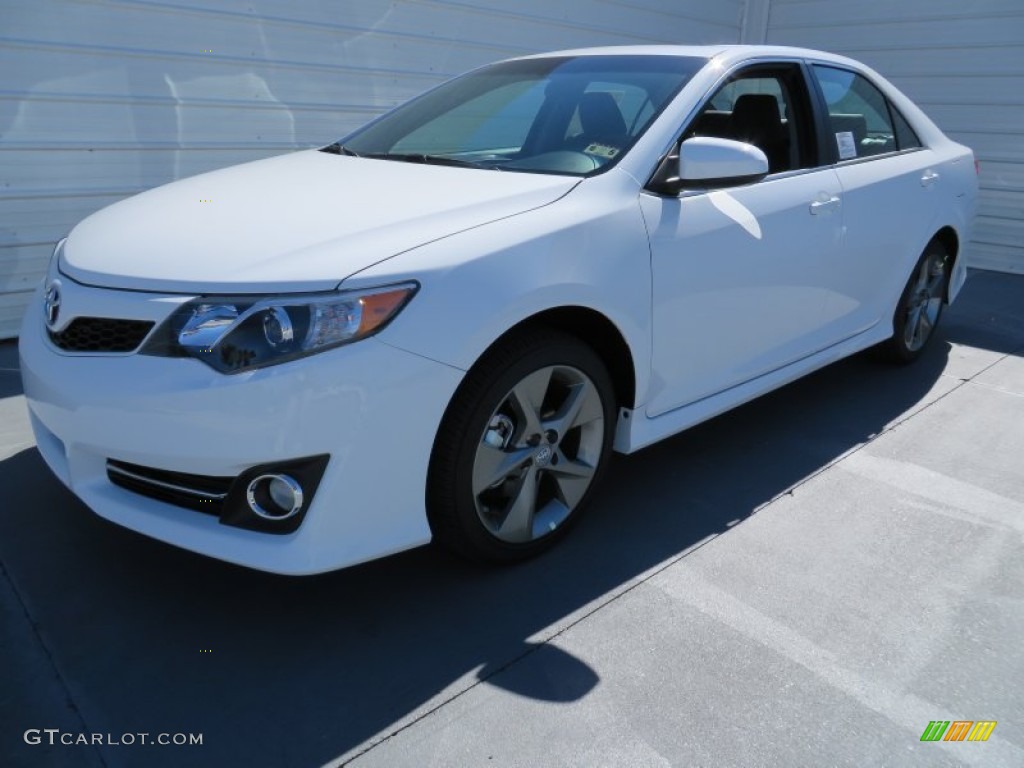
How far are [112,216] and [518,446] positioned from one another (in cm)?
143

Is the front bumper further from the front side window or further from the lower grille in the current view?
the front side window

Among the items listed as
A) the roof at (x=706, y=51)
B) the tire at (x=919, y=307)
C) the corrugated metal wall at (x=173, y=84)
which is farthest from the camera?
the corrugated metal wall at (x=173, y=84)

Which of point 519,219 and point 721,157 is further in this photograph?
point 721,157

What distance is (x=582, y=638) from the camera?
7.20 feet

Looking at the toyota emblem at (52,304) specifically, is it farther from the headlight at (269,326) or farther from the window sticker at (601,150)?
the window sticker at (601,150)

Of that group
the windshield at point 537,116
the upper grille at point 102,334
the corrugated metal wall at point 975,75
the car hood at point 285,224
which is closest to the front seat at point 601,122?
the windshield at point 537,116

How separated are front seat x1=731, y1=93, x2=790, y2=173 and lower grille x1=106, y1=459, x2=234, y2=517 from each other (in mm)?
2326

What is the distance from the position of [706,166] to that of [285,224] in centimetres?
124

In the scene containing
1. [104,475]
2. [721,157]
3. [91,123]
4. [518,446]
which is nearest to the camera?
[104,475]

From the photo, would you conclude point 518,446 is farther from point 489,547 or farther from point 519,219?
point 519,219

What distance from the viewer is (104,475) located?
2.13 m

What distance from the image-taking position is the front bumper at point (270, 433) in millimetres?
1872

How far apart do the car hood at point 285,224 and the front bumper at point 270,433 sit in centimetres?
13

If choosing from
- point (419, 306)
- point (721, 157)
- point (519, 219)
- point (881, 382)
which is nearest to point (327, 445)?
point (419, 306)
